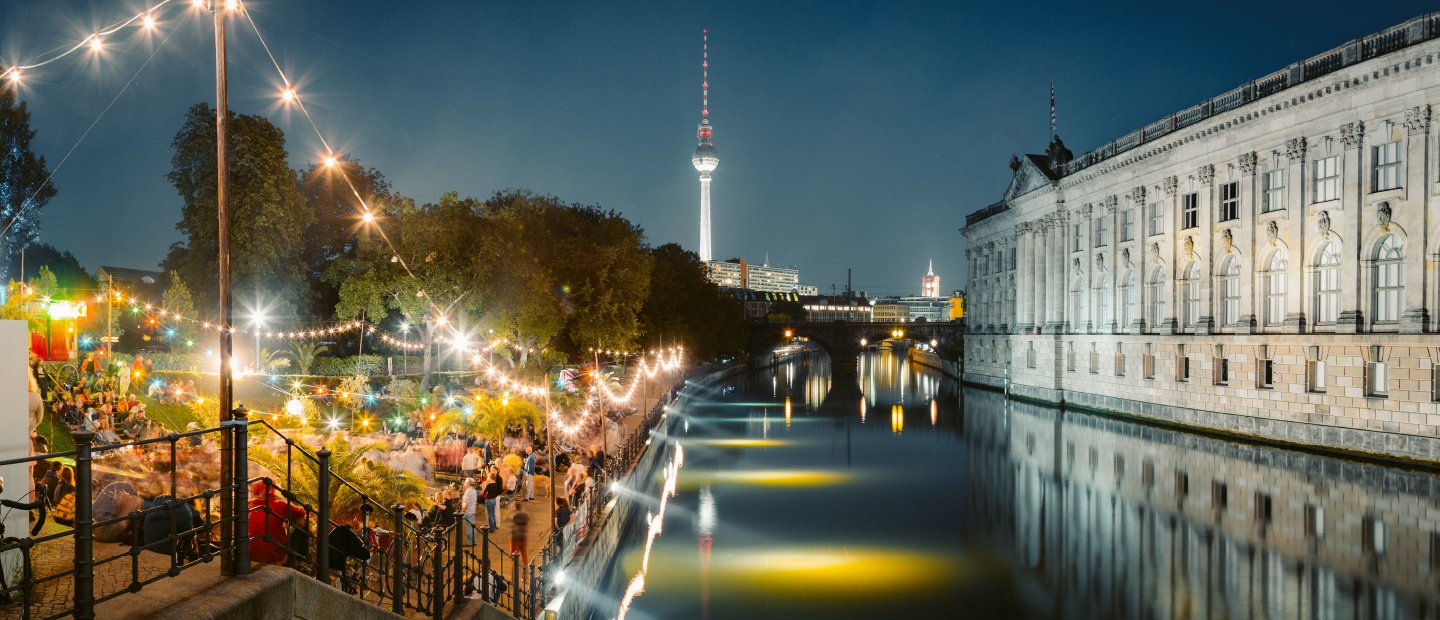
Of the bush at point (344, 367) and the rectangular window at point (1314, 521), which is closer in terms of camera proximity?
the rectangular window at point (1314, 521)

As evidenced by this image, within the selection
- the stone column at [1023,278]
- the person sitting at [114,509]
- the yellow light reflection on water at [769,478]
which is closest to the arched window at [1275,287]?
the yellow light reflection on water at [769,478]

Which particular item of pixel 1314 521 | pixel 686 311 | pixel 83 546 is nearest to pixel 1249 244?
pixel 1314 521

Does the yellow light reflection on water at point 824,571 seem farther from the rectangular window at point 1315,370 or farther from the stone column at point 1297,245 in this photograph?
the stone column at point 1297,245

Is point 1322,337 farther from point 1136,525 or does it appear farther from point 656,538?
point 656,538

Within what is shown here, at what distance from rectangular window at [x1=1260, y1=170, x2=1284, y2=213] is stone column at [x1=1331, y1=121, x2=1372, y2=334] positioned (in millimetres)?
4508

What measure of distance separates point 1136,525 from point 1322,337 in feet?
58.1

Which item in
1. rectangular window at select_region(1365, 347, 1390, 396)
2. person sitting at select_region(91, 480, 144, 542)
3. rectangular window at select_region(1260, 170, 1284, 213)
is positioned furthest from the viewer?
rectangular window at select_region(1260, 170, 1284, 213)

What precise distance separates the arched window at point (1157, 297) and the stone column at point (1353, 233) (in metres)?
14.8

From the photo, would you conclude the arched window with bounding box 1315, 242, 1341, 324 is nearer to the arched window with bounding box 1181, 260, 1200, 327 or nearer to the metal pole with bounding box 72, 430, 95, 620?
the arched window with bounding box 1181, 260, 1200, 327

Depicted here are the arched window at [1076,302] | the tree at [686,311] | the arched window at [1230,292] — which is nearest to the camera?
the arched window at [1230,292]

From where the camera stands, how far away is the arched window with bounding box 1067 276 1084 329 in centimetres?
6178

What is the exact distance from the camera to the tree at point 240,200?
4575 cm

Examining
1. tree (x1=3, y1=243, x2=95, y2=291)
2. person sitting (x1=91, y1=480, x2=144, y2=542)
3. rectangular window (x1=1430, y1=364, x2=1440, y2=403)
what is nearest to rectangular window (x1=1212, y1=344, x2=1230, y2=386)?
rectangular window (x1=1430, y1=364, x2=1440, y2=403)

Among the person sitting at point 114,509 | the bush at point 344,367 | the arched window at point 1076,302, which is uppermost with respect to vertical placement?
the arched window at point 1076,302
